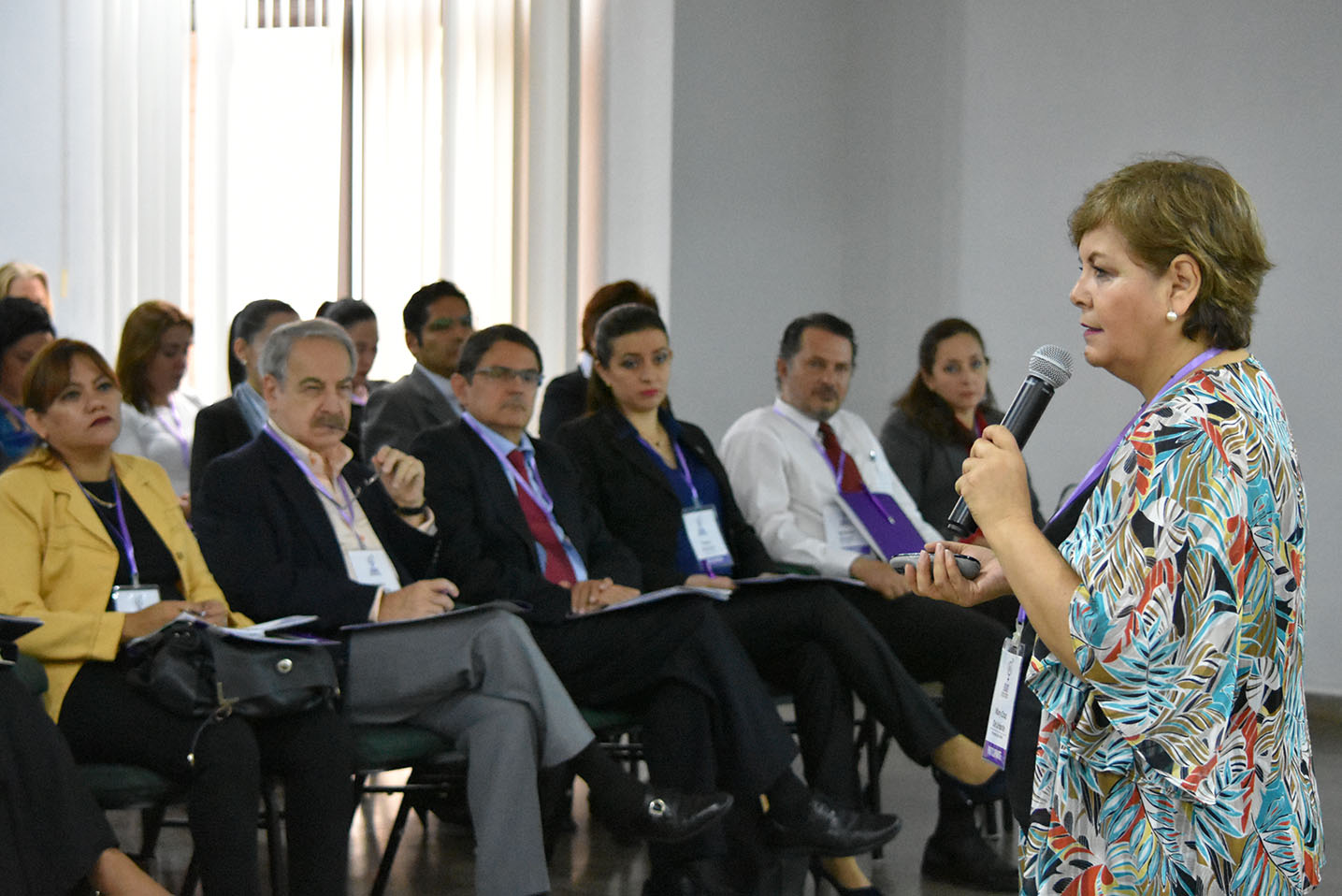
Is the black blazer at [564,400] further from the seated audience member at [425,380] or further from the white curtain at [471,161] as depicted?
the white curtain at [471,161]

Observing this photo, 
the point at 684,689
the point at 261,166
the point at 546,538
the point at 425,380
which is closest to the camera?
the point at 684,689

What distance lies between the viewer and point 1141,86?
18.4 feet

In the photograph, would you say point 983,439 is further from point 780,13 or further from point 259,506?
point 780,13

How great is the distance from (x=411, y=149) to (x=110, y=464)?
3.09 meters

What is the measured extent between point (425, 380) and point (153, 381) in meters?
0.83

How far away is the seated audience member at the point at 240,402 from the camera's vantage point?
385 cm

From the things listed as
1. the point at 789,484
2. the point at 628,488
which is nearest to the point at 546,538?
the point at 628,488

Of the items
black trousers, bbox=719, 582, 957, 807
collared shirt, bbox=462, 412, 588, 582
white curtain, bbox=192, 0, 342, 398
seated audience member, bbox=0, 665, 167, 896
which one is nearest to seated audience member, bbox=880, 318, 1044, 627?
black trousers, bbox=719, 582, 957, 807

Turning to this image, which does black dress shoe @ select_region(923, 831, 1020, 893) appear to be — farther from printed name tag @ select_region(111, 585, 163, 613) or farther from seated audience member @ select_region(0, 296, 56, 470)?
seated audience member @ select_region(0, 296, 56, 470)

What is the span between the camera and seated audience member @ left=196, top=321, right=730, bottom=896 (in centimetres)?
290

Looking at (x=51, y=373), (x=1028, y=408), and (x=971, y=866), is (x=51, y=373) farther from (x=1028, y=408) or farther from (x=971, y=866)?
(x=971, y=866)

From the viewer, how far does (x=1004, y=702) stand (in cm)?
153

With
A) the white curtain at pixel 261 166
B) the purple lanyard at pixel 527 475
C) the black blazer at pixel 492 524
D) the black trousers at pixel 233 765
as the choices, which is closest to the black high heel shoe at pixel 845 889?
the black blazer at pixel 492 524

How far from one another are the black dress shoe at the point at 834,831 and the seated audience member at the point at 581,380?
154 cm
